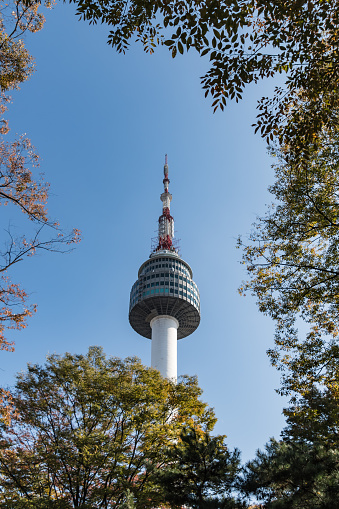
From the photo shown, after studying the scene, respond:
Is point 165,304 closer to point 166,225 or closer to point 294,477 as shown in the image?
point 166,225

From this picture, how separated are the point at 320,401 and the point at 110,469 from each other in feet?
43.5

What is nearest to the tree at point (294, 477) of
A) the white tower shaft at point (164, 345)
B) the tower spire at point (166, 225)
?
the white tower shaft at point (164, 345)

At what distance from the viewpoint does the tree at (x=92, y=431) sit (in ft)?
58.0

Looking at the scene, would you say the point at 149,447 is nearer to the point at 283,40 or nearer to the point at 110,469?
the point at 110,469

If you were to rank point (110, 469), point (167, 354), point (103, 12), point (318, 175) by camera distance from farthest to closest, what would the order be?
point (167, 354) → point (110, 469) → point (318, 175) → point (103, 12)

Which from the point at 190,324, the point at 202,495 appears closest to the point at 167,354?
the point at 190,324

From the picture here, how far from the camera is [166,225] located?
81750 millimetres

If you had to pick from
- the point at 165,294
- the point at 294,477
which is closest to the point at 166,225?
the point at 165,294

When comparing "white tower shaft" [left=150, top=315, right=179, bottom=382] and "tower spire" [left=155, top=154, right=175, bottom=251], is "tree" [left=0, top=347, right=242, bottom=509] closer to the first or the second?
"white tower shaft" [left=150, top=315, right=179, bottom=382]

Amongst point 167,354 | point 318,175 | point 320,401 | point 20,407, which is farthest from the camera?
point 167,354

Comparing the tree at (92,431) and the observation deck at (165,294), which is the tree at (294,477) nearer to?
the tree at (92,431)

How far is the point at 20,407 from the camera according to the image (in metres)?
20.1

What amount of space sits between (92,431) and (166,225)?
63.4 metres

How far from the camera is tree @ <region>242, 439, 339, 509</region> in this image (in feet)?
32.7
